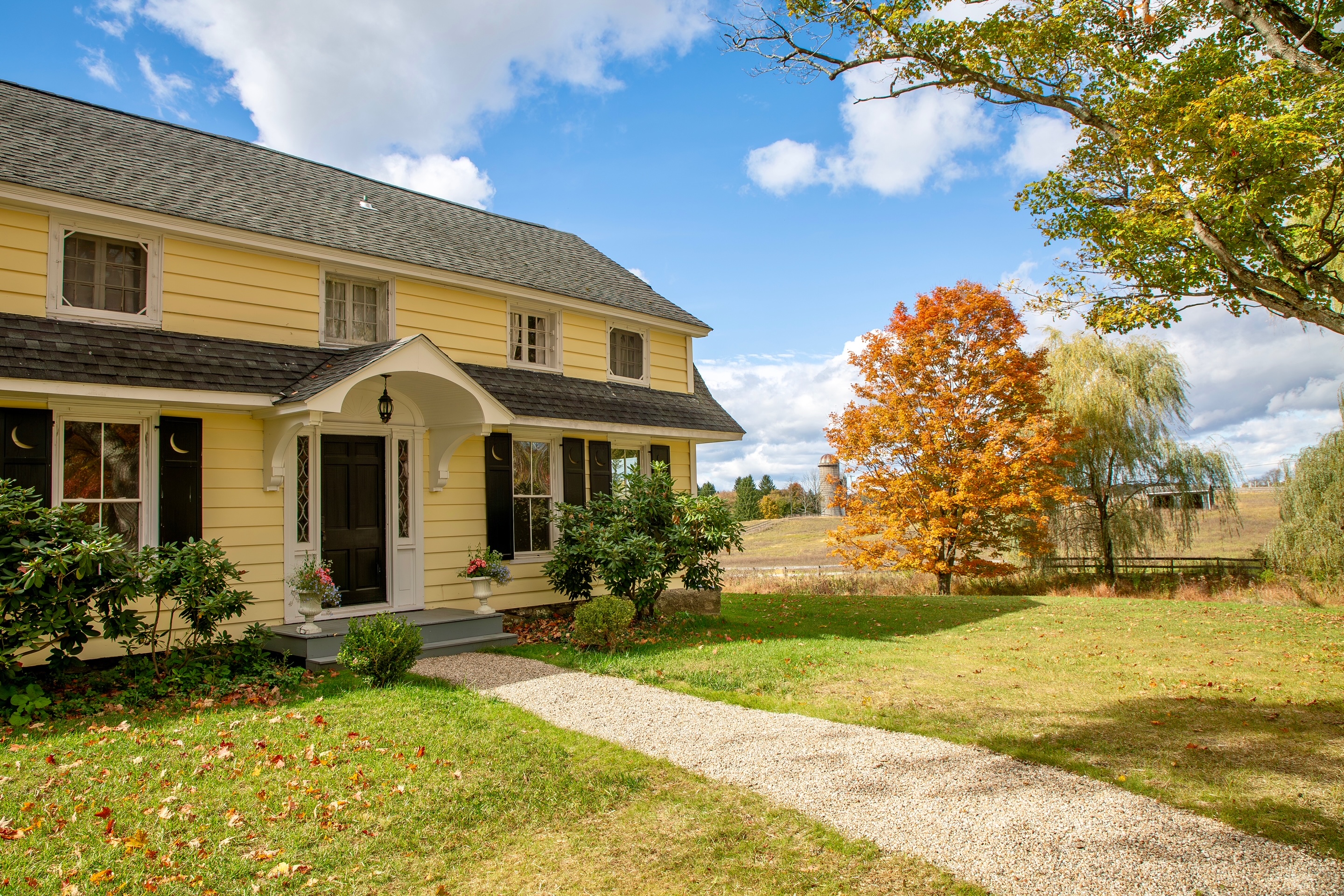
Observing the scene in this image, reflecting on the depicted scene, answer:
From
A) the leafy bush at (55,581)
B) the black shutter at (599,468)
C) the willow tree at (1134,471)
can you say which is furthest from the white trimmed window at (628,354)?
the willow tree at (1134,471)

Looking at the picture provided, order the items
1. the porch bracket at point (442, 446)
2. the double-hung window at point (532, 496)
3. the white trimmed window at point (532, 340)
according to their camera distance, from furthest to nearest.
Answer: the white trimmed window at point (532, 340) → the double-hung window at point (532, 496) → the porch bracket at point (442, 446)

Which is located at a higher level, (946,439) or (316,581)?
(946,439)

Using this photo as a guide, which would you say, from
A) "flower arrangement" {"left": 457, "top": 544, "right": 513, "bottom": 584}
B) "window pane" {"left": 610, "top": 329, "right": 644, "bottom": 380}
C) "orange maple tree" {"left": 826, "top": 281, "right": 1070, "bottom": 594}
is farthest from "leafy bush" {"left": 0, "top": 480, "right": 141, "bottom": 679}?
"orange maple tree" {"left": 826, "top": 281, "right": 1070, "bottom": 594}

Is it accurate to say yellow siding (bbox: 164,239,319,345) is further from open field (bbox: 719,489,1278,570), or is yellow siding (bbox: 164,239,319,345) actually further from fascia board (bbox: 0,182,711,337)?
open field (bbox: 719,489,1278,570)

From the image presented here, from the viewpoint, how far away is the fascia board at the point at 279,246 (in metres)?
7.82

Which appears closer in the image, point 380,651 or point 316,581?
point 380,651

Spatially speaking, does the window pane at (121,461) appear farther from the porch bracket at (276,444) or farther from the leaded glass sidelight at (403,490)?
the leaded glass sidelight at (403,490)

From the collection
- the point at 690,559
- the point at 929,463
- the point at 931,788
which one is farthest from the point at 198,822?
the point at 929,463

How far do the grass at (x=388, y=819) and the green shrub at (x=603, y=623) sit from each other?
10.8ft

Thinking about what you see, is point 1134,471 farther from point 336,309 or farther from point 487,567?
point 336,309

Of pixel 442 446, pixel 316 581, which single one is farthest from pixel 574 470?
pixel 316 581

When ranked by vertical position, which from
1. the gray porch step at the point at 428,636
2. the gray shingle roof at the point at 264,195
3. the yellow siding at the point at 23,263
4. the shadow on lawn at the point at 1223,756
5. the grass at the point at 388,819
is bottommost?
the shadow on lawn at the point at 1223,756

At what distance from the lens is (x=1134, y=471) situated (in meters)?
20.6

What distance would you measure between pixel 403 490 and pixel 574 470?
2849 millimetres
